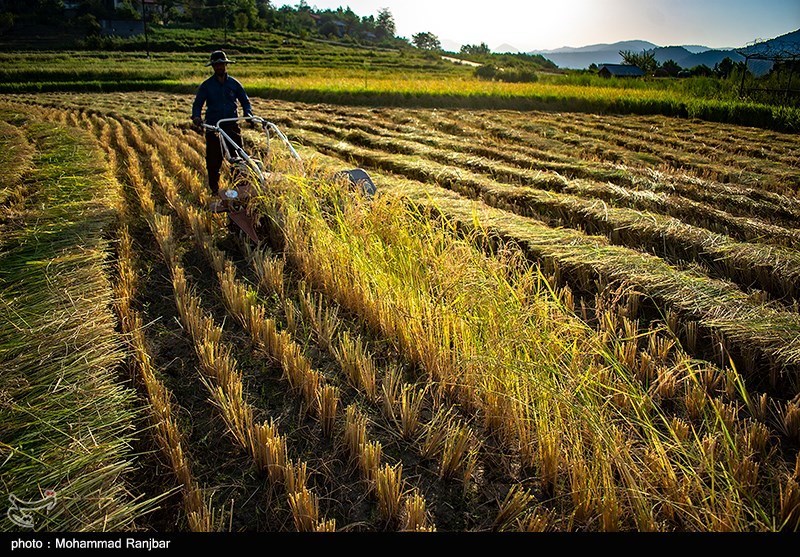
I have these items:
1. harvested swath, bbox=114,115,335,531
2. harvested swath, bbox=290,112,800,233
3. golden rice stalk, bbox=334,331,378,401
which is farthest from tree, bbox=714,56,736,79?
harvested swath, bbox=114,115,335,531

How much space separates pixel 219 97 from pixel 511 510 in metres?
5.13

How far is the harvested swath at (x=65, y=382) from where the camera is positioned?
184 cm

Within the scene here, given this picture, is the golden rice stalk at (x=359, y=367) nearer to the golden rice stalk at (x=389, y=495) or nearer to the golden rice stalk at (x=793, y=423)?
the golden rice stalk at (x=389, y=495)

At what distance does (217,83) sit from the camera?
5.50 m

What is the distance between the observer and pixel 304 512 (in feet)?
6.06

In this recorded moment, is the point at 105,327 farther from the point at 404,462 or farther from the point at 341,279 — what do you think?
the point at 404,462

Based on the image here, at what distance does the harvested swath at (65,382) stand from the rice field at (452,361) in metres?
0.04

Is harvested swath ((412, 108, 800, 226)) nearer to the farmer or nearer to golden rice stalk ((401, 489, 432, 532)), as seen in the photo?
the farmer

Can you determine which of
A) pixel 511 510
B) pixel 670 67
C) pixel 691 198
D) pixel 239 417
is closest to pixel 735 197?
pixel 691 198

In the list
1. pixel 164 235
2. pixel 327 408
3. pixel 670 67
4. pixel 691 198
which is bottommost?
pixel 164 235

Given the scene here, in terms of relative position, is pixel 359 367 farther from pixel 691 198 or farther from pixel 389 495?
pixel 691 198

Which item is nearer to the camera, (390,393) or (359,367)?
(390,393)

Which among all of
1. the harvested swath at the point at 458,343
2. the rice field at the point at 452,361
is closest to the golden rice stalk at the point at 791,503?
the rice field at the point at 452,361

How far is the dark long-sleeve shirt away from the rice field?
0.97m
